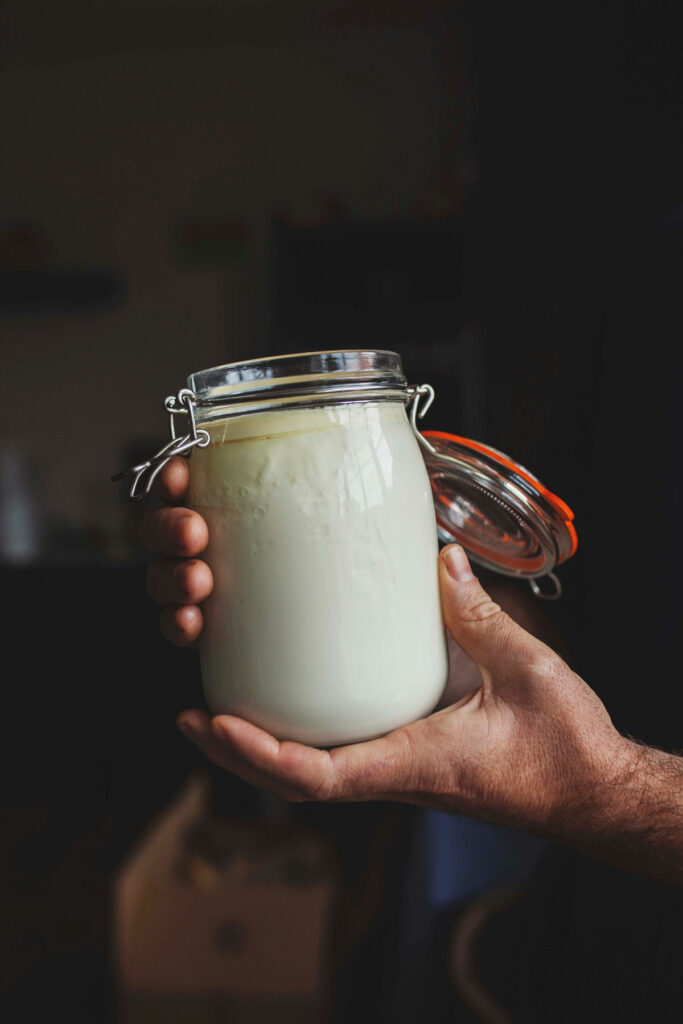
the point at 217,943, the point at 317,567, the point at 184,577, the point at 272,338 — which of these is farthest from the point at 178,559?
the point at 272,338

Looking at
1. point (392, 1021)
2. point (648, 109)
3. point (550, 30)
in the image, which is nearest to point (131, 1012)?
point (392, 1021)

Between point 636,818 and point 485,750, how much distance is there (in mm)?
210

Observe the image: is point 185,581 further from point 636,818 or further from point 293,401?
point 636,818

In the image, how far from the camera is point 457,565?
821 millimetres

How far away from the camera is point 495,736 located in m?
0.81

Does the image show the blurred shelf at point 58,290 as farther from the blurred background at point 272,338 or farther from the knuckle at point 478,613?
the knuckle at point 478,613

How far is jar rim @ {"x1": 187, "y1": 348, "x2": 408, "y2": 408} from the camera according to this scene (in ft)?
2.33

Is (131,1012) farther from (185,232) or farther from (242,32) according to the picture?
(242,32)

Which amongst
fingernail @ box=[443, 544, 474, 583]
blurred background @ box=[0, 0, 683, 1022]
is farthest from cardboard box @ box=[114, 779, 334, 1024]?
fingernail @ box=[443, 544, 474, 583]

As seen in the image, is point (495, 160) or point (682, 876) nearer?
point (682, 876)

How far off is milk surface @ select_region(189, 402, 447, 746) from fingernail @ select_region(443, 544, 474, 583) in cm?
6

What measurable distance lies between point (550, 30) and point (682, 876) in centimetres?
251

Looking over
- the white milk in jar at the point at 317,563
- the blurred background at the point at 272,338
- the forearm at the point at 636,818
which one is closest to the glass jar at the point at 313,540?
the white milk in jar at the point at 317,563

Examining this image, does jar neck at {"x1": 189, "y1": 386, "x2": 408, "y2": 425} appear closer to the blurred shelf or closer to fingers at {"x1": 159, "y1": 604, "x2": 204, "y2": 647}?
fingers at {"x1": 159, "y1": 604, "x2": 204, "y2": 647}
